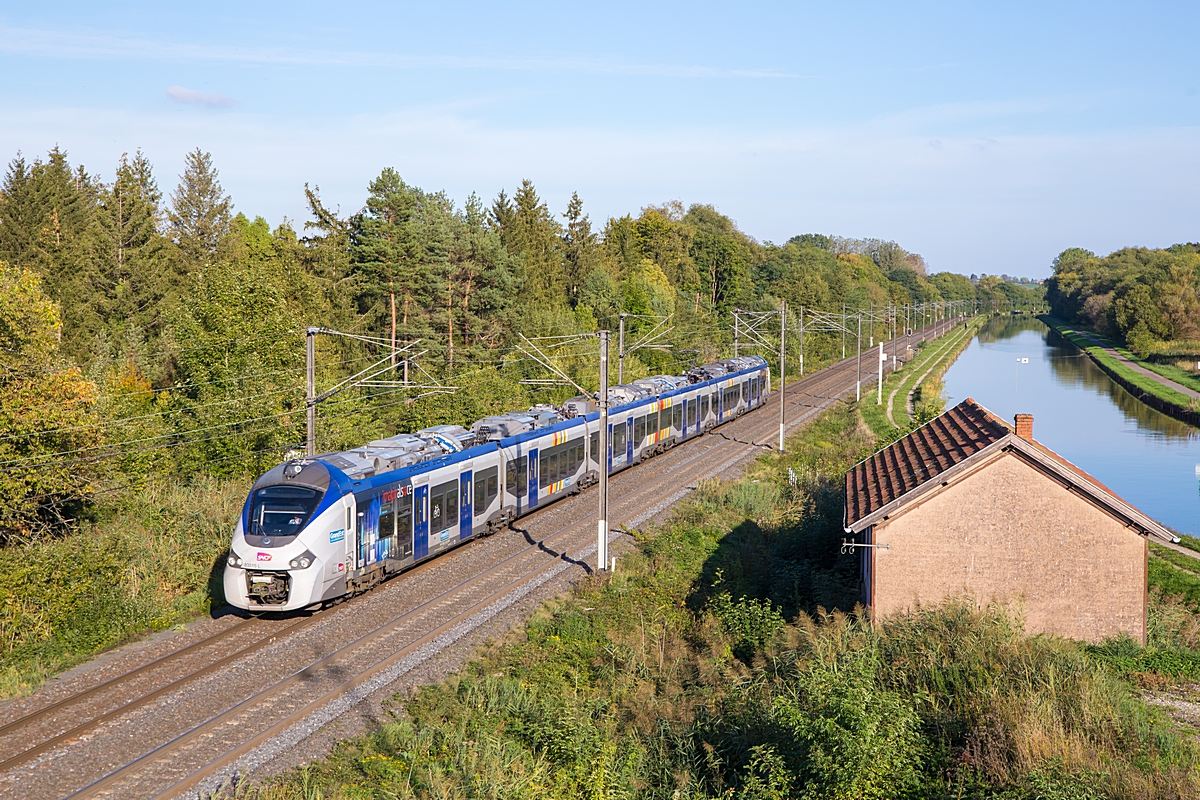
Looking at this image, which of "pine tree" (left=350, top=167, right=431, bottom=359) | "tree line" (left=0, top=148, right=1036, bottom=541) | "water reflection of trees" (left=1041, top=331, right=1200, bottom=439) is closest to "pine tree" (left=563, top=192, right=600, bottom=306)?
"tree line" (left=0, top=148, right=1036, bottom=541)

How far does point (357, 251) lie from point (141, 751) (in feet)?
143

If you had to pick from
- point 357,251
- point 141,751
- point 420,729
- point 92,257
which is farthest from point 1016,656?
point 92,257

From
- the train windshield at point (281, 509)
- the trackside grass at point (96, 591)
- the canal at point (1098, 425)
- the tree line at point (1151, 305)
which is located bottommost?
the canal at point (1098, 425)

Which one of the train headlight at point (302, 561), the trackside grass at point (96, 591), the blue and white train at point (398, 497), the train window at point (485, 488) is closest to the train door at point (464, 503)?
the blue and white train at point (398, 497)

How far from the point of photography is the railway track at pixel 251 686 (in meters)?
12.1

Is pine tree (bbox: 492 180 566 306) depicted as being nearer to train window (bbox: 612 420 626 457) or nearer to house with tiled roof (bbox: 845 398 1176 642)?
train window (bbox: 612 420 626 457)

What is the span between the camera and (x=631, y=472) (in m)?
36.0

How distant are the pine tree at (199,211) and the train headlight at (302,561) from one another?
55.9 m

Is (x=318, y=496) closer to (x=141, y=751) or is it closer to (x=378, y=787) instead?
(x=141, y=751)

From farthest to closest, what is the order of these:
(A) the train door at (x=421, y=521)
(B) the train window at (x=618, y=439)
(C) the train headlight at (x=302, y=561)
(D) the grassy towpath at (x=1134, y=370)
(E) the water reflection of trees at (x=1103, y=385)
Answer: (D) the grassy towpath at (x=1134, y=370) → (E) the water reflection of trees at (x=1103, y=385) → (B) the train window at (x=618, y=439) → (A) the train door at (x=421, y=521) → (C) the train headlight at (x=302, y=561)

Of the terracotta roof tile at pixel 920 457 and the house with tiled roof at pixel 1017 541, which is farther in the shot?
the terracotta roof tile at pixel 920 457

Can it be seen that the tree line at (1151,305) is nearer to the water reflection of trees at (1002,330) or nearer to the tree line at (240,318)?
the water reflection of trees at (1002,330)

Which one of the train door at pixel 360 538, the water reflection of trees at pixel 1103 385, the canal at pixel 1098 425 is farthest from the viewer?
the water reflection of trees at pixel 1103 385

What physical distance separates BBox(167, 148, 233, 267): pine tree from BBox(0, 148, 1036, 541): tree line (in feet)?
0.60
